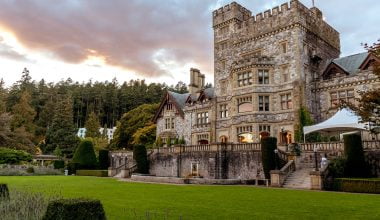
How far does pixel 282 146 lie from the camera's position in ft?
86.2

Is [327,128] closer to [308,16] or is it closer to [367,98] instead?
[367,98]

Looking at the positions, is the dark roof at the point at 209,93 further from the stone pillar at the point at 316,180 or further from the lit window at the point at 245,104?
the stone pillar at the point at 316,180

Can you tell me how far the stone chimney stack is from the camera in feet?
149

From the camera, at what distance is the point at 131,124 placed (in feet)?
184

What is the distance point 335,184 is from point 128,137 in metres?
41.5

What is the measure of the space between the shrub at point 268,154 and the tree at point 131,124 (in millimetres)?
32773

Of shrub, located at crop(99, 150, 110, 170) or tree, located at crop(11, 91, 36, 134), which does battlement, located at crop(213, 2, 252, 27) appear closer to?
shrub, located at crop(99, 150, 110, 170)

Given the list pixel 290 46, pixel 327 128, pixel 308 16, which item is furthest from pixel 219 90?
pixel 327 128

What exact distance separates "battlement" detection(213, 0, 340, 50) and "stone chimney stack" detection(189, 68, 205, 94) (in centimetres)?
899

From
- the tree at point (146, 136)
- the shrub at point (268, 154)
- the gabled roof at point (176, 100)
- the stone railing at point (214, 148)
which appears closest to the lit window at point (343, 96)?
the stone railing at point (214, 148)

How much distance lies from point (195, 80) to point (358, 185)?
30680 millimetres

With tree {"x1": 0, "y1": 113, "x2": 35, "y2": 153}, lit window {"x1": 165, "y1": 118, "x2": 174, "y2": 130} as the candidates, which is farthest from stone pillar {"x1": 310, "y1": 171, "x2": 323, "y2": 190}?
tree {"x1": 0, "y1": 113, "x2": 35, "y2": 153}

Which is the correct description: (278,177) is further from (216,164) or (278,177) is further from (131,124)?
(131,124)

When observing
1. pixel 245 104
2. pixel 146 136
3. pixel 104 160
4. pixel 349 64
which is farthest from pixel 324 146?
pixel 146 136
